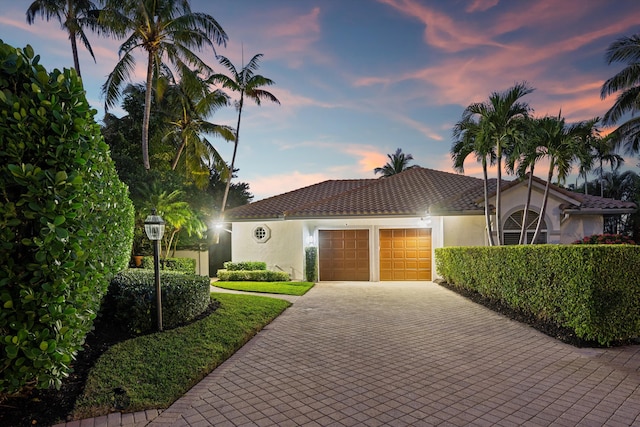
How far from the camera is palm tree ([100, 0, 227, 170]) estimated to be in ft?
50.6

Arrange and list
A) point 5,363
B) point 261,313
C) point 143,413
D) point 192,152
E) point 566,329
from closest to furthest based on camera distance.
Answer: point 5,363
point 143,413
point 566,329
point 261,313
point 192,152

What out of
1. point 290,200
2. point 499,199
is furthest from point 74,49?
point 499,199

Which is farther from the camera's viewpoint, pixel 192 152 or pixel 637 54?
pixel 192 152

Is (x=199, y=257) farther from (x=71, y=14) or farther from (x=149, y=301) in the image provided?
(x=71, y=14)

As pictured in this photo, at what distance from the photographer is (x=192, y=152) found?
22.5 meters

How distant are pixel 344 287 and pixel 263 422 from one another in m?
11.0

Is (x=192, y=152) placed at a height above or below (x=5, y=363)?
above

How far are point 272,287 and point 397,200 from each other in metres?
6.99

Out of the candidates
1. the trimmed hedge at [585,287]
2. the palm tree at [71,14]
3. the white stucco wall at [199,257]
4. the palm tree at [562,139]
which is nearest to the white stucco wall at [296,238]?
the white stucco wall at [199,257]

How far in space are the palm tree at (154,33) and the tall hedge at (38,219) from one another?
14.0m

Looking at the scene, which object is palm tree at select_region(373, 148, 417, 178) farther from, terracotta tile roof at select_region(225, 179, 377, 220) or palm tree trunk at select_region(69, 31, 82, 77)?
palm tree trunk at select_region(69, 31, 82, 77)

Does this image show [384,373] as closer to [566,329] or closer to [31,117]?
[566,329]

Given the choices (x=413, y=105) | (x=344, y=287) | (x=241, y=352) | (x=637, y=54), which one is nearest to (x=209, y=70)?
(x=413, y=105)

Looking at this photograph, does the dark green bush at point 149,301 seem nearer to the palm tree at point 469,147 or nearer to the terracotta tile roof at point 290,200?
the terracotta tile roof at point 290,200
